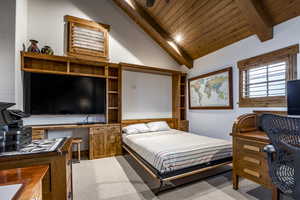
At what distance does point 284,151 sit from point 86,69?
3.96 metres

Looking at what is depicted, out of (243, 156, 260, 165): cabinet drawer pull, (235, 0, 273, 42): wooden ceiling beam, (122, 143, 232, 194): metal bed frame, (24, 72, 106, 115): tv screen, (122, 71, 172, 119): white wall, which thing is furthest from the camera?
(122, 71, 172, 119): white wall

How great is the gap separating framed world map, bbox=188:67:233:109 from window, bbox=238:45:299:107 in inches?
12.1

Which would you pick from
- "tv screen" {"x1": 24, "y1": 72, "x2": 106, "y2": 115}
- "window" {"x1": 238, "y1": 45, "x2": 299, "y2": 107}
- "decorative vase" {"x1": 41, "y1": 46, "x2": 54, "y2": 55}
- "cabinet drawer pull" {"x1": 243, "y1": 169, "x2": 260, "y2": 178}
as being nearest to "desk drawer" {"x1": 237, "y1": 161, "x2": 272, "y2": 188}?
"cabinet drawer pull" {"x1": 243, "y1": 169, "x2": 260, "y2": 178}

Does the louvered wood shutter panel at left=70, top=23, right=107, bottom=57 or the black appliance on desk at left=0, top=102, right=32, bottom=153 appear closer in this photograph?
the black appliance on desk at left=0, top=102, right=32, bottom=153

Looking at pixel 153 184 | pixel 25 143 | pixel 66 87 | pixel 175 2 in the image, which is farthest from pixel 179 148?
pixel 175 2

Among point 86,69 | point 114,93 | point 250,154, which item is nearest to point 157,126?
point 114,93

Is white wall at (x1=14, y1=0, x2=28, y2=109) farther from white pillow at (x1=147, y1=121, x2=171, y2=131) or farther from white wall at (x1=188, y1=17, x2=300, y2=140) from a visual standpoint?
white wall at (x1=188, y1=17, x2=300, y2=140)

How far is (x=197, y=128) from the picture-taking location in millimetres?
4363

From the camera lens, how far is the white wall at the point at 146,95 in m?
4.17

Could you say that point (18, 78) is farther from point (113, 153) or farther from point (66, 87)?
point (113, 153)

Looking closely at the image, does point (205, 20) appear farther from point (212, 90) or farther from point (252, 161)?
point (252, 161)

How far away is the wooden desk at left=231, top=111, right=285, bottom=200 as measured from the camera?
5.85ft

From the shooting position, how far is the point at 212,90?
3.83 meters

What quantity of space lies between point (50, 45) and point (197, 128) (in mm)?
4565
